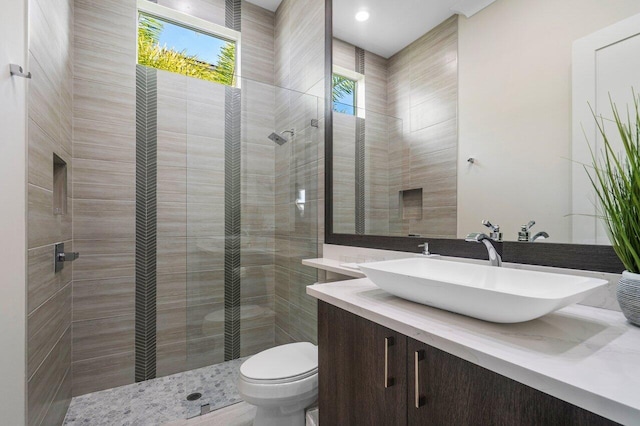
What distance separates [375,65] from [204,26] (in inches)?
69.1

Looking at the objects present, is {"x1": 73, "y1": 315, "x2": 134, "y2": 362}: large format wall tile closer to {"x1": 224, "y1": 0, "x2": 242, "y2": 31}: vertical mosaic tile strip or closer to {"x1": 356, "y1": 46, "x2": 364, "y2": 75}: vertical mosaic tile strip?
{"x1": 356, "y1": 46, "x2": 364, "y2": 75}: vertical mosaic tile strip

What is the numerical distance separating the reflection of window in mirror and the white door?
109 cm

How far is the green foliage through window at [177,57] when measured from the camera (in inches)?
94.0

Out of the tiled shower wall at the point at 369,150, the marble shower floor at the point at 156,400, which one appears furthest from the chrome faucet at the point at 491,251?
the marble shower floor at the point at 156,400

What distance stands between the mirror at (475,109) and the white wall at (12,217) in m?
1.56

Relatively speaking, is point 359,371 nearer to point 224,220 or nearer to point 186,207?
point 224,220

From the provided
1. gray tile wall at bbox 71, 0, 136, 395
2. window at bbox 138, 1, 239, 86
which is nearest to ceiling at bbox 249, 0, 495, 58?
window at bbox 138, 1, 239, 86

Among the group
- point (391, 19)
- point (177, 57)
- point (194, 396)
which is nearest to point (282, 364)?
point (194, 396)

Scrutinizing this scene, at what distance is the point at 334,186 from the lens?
203cm

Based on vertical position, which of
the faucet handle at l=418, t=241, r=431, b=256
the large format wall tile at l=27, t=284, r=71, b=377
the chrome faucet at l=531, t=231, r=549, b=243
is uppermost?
the chrome faucet at l=531, t=231, r=549, b=243

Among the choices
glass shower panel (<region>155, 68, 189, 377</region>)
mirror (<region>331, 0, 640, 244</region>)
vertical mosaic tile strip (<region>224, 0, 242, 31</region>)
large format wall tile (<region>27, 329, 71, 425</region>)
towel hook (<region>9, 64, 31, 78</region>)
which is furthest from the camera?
vertical mosaic tile strip (<region>224, 0, 242, 31</region>)

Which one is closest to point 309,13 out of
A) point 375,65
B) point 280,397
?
point 375,65

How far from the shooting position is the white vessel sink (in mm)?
614

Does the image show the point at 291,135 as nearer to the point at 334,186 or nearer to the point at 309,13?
the point at 334,186
